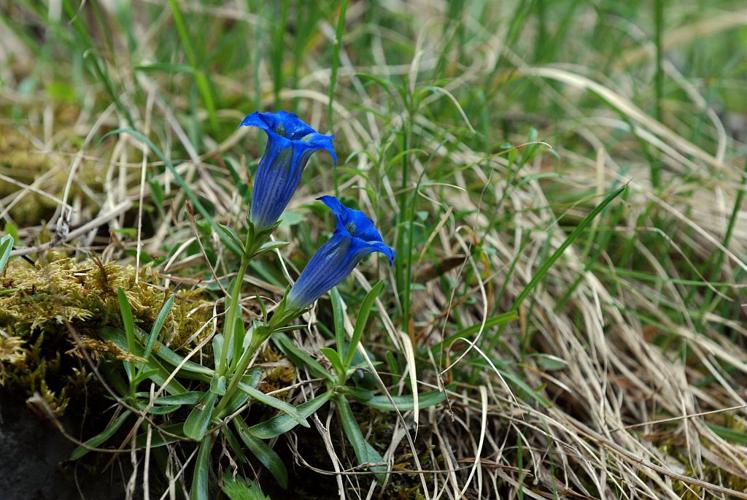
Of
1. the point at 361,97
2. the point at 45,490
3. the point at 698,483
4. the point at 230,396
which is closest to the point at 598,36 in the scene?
the point at 361,97

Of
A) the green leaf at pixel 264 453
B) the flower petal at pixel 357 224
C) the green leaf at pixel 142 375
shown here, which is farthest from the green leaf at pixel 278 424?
the flower petal at pixel 357 224

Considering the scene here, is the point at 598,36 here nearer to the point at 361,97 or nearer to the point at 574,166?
the point at 574,166

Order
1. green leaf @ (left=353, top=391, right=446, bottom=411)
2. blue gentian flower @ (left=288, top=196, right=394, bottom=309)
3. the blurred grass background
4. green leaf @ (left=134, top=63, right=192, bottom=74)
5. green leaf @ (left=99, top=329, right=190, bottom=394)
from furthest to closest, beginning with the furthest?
1. green leaf @ (left=134, top=63, right=192, bottom=74)
2. the blurred grass background
3. green leaf @ (left=353, top=391, right=446, bottom=411)
4. green leaf @ (left=99, top=329, right=190, bottom=394)
5. blue gentian flower @ (left=288, top=196, right=394, bottom=309)

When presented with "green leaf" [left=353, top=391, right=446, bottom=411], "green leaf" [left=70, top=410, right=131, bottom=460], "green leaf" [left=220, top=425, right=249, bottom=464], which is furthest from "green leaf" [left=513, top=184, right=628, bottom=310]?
"green leaf" [left=70, top=410, right=131, bottom=460]

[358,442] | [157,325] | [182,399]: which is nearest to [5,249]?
[157,325]

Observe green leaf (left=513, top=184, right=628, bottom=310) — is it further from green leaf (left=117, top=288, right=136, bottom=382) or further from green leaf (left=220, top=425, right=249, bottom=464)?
green leaf (left=117, top=288, right=136, bottom=382)

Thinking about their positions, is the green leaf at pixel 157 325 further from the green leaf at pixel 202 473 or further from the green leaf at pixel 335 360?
the green leaf at pixel 335 360

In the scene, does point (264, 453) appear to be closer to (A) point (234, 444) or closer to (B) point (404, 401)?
(A) point (234, 444)
